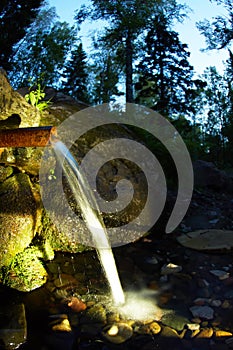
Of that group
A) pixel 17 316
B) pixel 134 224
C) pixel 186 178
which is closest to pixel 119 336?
pixel 17 316

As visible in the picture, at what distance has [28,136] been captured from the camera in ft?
6.78

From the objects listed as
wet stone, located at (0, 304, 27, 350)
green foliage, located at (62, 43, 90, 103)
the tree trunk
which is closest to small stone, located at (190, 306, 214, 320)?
wet stone, located at (0, 304, 27, 350)

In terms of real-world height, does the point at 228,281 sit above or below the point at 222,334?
above

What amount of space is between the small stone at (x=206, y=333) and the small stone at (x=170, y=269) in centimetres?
96

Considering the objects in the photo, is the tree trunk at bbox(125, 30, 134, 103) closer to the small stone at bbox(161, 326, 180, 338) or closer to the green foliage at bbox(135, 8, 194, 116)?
→ the green foliage at bbox(135, 8, 194, 116)

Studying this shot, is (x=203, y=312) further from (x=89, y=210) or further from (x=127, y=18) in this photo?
(x=127, y=18)

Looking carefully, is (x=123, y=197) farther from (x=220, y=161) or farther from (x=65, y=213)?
(x=220, y=161)

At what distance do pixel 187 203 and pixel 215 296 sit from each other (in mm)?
3170

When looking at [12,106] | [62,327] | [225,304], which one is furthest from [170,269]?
[12,106]

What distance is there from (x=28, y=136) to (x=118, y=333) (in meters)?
1.57

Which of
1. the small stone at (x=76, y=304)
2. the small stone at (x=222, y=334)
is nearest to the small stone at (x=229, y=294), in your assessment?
the small stone at (x=222, y=334)

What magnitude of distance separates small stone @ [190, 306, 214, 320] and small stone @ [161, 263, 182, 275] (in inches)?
26.7

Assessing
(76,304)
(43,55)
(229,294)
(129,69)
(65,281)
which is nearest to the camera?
(76,304)

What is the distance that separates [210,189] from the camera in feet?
23.1
